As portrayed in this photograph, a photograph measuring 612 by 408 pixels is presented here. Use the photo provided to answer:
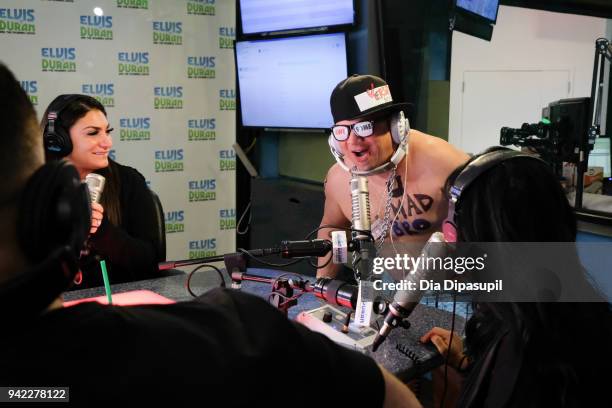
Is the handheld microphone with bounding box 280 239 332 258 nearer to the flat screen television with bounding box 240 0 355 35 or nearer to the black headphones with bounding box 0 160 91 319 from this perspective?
the black headphones with bounding box 0 160 91 319

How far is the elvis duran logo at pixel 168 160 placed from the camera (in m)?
4.41

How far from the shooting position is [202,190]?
4613 millimetres

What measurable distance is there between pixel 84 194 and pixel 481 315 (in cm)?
84

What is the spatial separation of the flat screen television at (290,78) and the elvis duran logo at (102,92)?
38.8 inches

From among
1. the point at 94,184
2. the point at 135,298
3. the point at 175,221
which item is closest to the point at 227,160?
the point at 175,221

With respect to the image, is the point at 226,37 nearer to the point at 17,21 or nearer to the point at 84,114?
the point at 17,21

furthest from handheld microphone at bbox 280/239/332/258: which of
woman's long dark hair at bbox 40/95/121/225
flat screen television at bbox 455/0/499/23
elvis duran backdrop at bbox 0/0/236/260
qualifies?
elvis duran backdrop at bbox 0/0/236/260

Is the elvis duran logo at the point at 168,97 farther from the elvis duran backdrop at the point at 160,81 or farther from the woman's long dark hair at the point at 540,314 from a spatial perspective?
the woman's long dark hair at the point at 540,314

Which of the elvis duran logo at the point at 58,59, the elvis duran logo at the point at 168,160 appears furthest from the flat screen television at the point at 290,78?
the elvis duran logo at the point at 58,59

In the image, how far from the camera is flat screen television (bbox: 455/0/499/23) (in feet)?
10.2

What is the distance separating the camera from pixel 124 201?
2.53m

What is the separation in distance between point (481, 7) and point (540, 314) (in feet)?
8.90

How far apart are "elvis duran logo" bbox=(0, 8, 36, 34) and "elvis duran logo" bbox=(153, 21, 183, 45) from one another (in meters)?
0.87

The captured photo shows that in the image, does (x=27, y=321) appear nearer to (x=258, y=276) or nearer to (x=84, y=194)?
(x=84, y=194)
